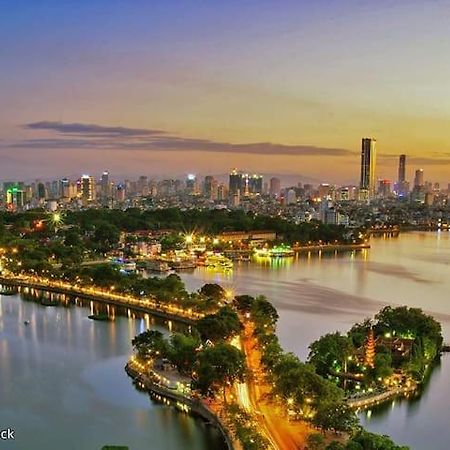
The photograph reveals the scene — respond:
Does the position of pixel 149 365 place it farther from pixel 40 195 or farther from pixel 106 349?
pixel 40 195

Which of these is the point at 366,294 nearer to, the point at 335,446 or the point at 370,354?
the point at 370,354

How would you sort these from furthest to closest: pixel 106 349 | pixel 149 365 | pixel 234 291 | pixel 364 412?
1. pixel 234 291
2. pixel 106 349
3. pixel 149 365
4. pixel 364 412

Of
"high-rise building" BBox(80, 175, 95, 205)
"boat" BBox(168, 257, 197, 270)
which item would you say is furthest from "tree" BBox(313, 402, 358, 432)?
"high-rise building" BBox(80, 175, 95, 205)

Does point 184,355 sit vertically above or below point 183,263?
above

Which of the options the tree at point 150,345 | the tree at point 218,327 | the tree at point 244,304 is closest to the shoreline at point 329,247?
the tree at point 244,304

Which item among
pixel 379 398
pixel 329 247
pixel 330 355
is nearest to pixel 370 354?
pixel 330 355

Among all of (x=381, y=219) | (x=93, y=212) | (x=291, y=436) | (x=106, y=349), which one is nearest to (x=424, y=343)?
(x=291, y=436)
